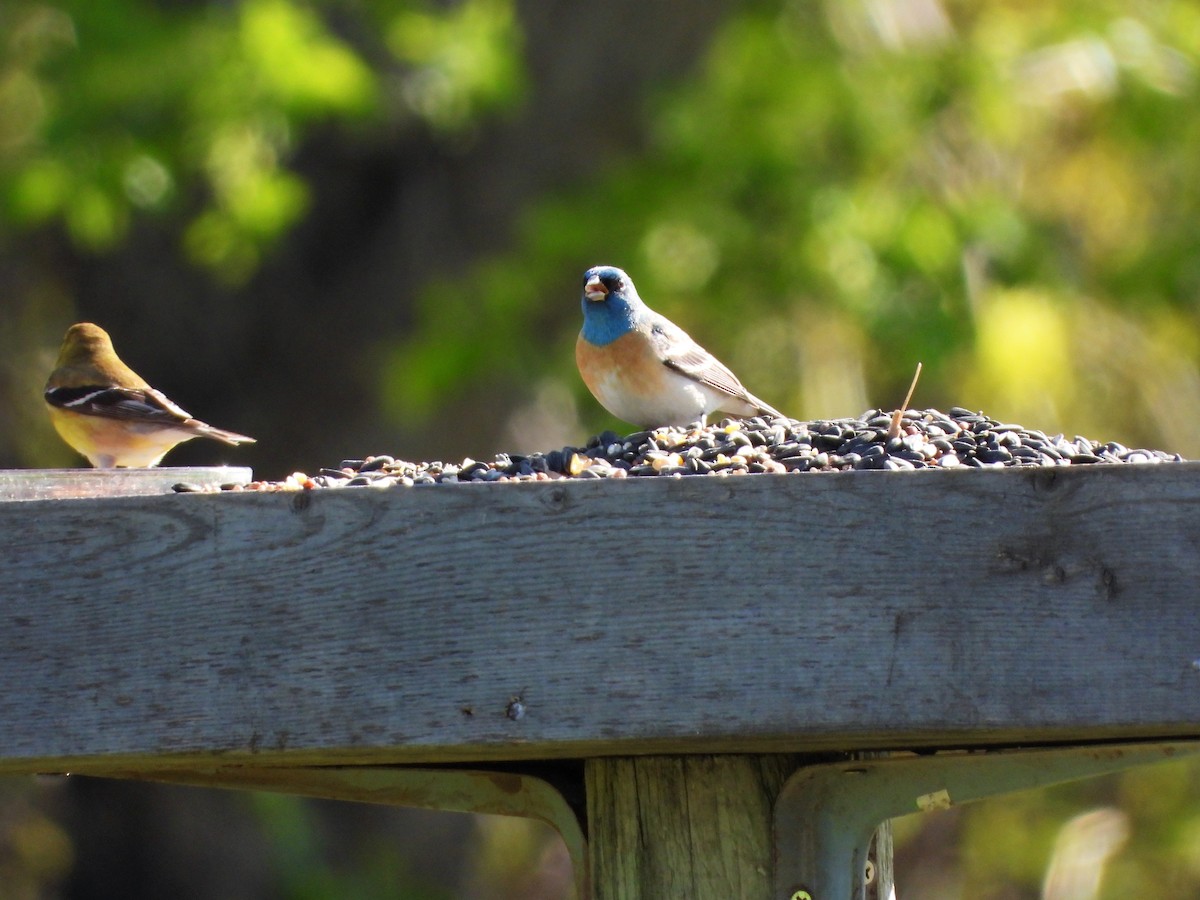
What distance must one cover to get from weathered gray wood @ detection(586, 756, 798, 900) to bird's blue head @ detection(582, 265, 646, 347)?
2.95 metres

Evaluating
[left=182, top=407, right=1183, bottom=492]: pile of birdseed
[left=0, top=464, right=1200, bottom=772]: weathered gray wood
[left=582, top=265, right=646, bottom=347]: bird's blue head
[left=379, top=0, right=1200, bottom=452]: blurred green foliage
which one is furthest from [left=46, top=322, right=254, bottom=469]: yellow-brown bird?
[left=0, top=464, right=1200, bottom=772]: weathered gray wood

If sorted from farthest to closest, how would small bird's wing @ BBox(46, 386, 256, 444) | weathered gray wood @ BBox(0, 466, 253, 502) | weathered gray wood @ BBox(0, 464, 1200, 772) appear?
small bird's wing @ BBox(46, 386, 256, 444)
weathered gray wood @ BBox(0, 466, 253, 502)
weathered gray wood @ BBox(0, 464, 1200, 772)

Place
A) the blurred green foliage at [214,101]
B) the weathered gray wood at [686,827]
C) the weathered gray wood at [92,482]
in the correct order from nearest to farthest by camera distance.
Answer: the weathered gray wood at [686,827] < the weathered gray wood at [92,482] < the blurred green foliage at [214,101]

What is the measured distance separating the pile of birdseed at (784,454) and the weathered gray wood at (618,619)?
37cm

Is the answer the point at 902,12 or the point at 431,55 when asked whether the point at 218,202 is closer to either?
the point at 431,55

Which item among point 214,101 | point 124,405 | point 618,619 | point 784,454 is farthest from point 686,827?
point 214,101

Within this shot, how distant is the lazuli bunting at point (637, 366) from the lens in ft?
18.7

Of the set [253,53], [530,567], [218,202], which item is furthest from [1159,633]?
[218,202]

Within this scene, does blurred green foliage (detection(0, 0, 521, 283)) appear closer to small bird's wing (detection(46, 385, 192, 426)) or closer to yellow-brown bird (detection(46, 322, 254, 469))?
yellow-brown bird (detection(46, 322, 254, 469))

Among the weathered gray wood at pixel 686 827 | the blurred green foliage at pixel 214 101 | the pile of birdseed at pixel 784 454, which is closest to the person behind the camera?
the weathered gray wood at pixel 686 827

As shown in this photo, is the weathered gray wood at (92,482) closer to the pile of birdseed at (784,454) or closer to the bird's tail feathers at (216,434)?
the pile of birdseed at (784,454)

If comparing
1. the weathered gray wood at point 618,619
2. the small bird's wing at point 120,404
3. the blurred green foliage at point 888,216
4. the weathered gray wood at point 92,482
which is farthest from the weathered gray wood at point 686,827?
the blurred green foliage at point 888,216

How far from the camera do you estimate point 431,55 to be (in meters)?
8.83

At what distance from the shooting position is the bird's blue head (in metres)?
5.76
